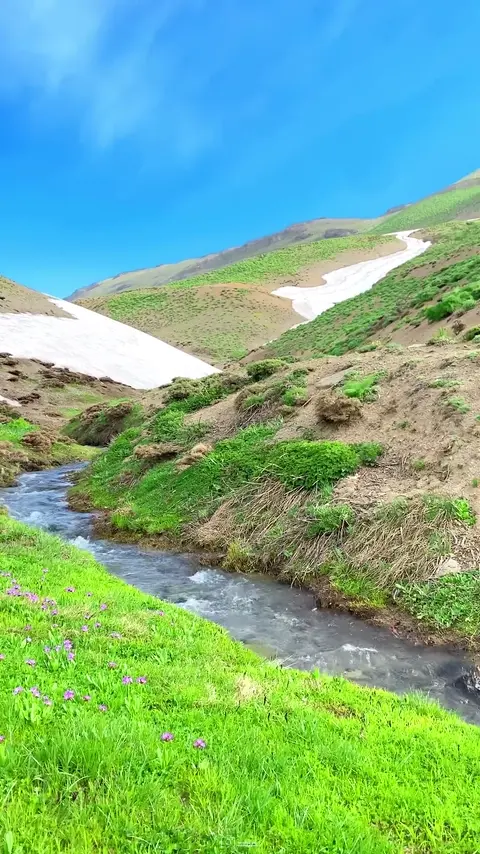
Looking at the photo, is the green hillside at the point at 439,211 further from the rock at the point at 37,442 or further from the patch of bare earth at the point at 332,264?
the rock at the point at 37,442

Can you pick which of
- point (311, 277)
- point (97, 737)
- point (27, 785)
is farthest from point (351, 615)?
point (311, 277)

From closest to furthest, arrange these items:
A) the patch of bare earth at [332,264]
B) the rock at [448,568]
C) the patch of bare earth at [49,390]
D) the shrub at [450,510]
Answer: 1. the rock at [448,568]
2. the shrub at [450,510]
3. the patch of bare earth at [49,390]
4. the patch of bare earth at [332,264]

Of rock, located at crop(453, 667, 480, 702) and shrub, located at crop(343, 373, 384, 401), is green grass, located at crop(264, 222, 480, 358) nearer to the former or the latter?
shrub, located at crop(343, 373, 384, 401)

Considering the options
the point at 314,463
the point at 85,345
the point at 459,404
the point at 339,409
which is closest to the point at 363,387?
the point at 339,409

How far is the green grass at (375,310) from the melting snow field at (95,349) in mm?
8045

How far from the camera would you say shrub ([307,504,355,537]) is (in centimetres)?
902

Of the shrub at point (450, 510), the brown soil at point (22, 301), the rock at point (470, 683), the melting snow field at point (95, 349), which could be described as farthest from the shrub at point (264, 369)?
the brown soil at point (22, 301)

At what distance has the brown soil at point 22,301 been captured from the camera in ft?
144

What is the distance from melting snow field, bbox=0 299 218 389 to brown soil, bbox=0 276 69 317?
3.84 feet

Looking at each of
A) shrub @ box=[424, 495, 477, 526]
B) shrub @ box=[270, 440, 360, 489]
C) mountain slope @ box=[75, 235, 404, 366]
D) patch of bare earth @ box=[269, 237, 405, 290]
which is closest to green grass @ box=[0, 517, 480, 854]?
shrub @ box=[424, 495, 477, 526]

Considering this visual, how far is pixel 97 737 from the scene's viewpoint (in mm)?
3256

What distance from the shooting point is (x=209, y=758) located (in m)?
3.38

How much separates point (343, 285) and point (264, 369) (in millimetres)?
77862

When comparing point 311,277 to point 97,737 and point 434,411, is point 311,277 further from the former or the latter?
point 97,737
